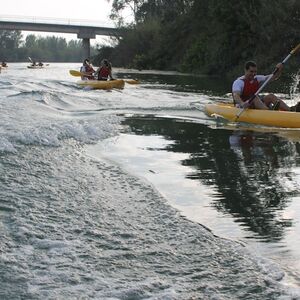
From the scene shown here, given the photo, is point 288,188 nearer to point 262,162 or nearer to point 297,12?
point 262,162

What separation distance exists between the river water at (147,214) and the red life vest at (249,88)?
1767 mm

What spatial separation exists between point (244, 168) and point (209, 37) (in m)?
37.9

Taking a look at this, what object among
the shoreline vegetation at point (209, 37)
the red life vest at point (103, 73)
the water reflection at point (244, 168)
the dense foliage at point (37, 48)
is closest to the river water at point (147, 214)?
the water reflection at point (244, 168)

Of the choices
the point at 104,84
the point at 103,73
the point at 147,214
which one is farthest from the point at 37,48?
the point at 147,214

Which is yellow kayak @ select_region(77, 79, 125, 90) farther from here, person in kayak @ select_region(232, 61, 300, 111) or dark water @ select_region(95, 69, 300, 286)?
person in kayak @ select_region(232, 61, 300, 111)

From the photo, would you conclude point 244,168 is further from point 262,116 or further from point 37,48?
point 37,48

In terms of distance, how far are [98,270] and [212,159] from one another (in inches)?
169

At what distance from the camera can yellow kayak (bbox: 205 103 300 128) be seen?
10.8m

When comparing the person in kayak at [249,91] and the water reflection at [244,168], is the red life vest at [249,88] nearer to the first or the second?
the person in kayak at [249,91]

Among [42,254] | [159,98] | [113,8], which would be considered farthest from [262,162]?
[113,8]

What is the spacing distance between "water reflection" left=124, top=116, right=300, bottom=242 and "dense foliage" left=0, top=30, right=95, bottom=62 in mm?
126228

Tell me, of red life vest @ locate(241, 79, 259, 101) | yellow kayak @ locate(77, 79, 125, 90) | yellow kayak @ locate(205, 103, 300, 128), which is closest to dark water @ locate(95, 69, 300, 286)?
yellow kayak @ locate(205, 103, 300, 128)

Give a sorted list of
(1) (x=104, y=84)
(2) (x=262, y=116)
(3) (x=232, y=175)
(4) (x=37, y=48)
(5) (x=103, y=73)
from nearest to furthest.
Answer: (3) (x=232, y=175) → (2) (x=262, y=116) → (1) (x=104, y=84) → (5) (x=103, y=73) → (4) (x=37, y=48)

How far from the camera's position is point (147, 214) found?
5.43 m
